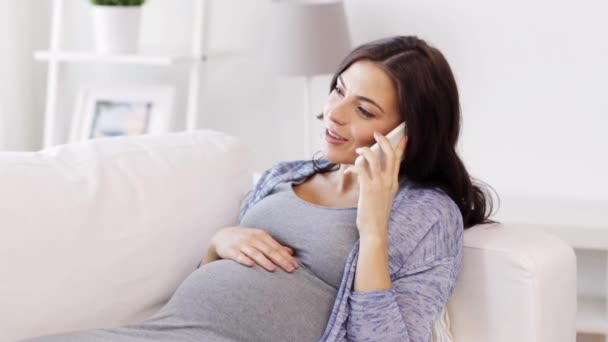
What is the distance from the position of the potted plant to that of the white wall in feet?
0.95

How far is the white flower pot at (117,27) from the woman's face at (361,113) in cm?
164

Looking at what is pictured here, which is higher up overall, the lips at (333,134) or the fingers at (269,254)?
the lips at (333,134)

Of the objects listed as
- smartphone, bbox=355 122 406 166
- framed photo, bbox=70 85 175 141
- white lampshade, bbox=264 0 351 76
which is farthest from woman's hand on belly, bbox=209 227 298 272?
framed photo, bbox=70 85 175 141

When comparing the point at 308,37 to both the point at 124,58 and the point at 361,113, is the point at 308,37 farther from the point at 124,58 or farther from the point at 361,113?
the point at 361,113

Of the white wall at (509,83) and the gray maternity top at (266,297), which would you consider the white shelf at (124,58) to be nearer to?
the white wall at (509,83)

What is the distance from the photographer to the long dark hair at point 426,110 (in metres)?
1.75

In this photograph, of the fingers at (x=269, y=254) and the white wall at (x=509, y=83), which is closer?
the fingers at (x=269, y=254)

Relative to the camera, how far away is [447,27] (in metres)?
3.02

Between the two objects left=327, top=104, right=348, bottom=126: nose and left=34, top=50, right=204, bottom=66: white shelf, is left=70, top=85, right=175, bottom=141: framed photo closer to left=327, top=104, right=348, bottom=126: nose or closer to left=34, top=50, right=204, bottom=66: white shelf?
left=34, top=50, right=204, bottom=66: white shelf

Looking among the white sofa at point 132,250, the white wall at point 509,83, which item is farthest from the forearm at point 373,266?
the white wall at point 509,83

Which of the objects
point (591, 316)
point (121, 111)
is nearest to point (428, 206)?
point (591, 316)

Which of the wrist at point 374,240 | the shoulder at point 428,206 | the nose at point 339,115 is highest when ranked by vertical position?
the nose at point 339,115

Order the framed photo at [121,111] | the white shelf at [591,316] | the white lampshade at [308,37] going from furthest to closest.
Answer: the framed photo at [121,111], the white lampshade at [308,37], the white shelf at [591,316]

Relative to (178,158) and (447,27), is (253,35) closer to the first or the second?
(447,27)
